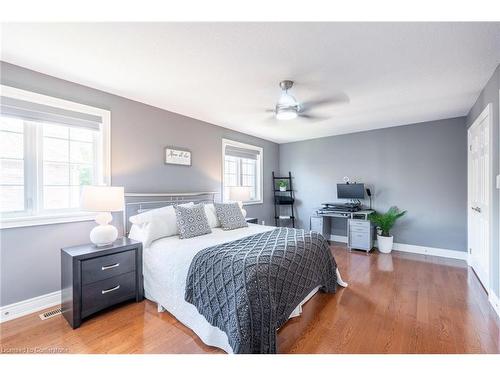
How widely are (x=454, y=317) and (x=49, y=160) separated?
4253 mm

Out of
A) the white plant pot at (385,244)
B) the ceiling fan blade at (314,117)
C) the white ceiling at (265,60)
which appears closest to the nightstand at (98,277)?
the white ceiling at (265,60)

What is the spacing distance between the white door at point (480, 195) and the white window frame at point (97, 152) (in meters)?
4.27

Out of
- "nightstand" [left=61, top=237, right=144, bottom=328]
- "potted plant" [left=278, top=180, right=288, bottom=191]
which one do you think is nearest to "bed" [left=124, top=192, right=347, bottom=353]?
"nightstand" [left=61, top=237, right=144, bottom=328]

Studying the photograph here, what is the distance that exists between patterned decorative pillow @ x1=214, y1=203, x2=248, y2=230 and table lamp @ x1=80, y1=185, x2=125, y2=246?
124cm

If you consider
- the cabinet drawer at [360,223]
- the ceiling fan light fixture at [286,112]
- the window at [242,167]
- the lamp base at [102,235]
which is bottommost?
the cabinet drawer at [360,223]

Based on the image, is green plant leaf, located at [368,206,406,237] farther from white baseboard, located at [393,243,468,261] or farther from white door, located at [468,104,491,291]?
white door, located at [468,104,491,291]

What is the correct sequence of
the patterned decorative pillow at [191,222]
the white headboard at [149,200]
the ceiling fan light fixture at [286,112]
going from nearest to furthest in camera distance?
1. the ceiling fan light fixture at [286,112]
2. the patterned decorative pillow at [191,222]
3. the white headboard at [149,200]

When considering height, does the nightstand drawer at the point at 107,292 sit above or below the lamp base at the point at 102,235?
below

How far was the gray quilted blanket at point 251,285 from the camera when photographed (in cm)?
158

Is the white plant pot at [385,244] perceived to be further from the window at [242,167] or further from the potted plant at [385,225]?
the window at [242,167]

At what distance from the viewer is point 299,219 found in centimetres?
574

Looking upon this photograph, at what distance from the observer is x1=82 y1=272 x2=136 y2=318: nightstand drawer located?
2.12m

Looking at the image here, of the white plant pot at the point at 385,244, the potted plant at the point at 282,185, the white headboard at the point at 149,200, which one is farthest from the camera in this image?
the potted plant at the point at 282,185
